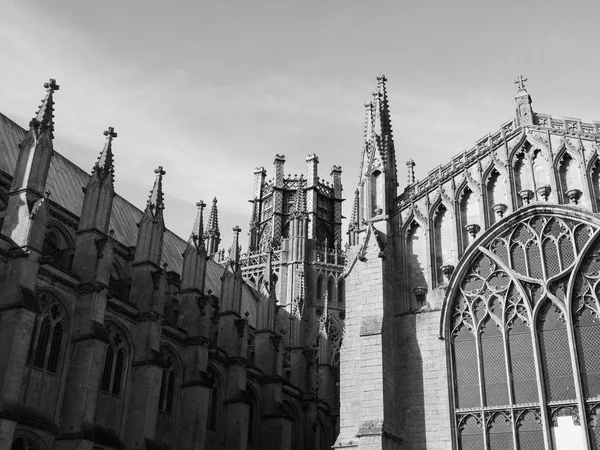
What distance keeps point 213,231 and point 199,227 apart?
30650 millimetres

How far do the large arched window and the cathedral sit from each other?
51mm

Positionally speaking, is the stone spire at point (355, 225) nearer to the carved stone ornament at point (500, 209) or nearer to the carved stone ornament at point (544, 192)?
the carved stone ornament at point (500, 209)

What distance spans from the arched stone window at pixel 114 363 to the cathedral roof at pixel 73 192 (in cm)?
888

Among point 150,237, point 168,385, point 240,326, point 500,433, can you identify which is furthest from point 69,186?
point 500,433

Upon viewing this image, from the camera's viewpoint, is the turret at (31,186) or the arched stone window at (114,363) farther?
the arched stone window at (114,363)

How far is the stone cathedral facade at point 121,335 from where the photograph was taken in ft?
90.7

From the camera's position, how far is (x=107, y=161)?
1357 inches

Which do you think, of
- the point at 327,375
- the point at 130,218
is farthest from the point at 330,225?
the point at 130,218

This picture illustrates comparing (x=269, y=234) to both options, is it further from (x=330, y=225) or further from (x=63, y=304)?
(x=63, y=304)

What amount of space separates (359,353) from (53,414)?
12.8 meters

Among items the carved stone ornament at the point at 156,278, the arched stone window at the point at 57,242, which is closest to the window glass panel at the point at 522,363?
the carved stone ornament at the point at 156,278

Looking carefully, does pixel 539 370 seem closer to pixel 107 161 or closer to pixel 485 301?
pixel 485 301

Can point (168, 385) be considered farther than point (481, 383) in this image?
Yes

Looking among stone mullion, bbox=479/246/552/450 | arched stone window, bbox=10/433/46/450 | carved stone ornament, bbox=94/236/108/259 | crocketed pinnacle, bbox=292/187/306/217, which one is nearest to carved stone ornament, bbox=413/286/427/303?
stone mullion, bbox=479/246/552/450
